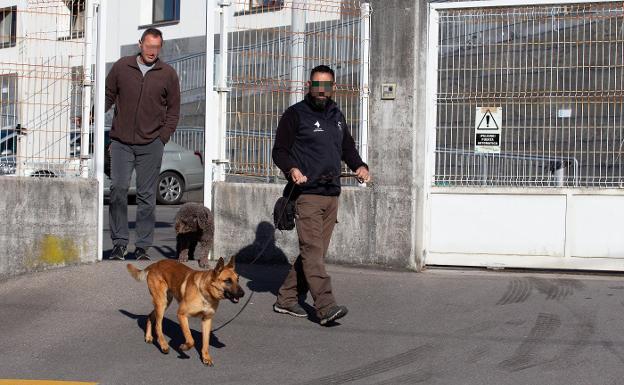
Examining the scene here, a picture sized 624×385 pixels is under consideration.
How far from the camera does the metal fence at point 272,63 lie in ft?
35.0

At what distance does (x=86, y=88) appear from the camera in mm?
10438

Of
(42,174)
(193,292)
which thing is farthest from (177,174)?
(193,292)

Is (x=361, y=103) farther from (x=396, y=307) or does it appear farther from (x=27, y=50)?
(x=27, y=50)

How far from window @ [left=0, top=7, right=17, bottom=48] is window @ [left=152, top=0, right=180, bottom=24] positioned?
17299 mm

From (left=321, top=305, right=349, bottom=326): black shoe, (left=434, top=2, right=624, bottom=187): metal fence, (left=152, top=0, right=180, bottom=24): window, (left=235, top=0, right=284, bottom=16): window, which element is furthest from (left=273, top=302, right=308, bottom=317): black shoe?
(left=152, top=0, right=180, bottom=24): window

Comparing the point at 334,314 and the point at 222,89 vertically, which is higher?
the point at 222,89

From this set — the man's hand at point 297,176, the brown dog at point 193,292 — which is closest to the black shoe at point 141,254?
the brown dog at point 193,292

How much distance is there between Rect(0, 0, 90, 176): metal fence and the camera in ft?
33.5

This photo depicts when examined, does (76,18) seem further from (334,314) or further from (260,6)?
(334,314)

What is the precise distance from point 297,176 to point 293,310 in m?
1.28

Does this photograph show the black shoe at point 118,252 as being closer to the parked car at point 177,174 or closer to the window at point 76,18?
the window at point 76,18

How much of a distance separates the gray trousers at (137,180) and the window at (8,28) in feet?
5.07

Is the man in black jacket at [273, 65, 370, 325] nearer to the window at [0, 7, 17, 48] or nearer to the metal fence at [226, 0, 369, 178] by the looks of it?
the metal fence at [226, 0, 369, 178]

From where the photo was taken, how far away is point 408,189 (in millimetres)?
10320
